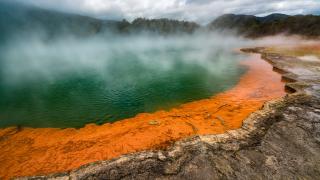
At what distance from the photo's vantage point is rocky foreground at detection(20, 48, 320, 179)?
5986 millimetres

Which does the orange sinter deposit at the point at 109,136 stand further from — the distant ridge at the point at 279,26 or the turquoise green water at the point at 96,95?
the distant ridge at the point at 279,26

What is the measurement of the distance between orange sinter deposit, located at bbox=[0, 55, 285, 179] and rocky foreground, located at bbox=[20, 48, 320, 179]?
102cm

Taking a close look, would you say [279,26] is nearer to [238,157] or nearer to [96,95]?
[96,95]

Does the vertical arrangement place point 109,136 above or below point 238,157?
below

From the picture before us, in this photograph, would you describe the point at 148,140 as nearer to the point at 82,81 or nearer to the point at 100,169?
the point at 100,169

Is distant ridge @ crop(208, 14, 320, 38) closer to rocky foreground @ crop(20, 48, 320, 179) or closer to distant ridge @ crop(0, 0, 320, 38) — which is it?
distant ridge @ crop(0, 0, 320, 38)

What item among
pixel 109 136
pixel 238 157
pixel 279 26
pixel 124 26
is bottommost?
pixel 109 136

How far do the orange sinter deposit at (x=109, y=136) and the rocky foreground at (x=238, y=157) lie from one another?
102cm

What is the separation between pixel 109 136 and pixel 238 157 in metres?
5.48

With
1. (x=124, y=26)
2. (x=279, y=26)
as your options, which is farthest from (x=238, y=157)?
(x=124, y=26)

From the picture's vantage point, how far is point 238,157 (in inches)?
259

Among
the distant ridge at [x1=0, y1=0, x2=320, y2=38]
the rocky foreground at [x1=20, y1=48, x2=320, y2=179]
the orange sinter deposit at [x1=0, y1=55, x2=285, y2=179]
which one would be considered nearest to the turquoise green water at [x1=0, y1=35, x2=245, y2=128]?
the orange sinter deposit at [x1=0, y1=55, x2=285, y2=179]

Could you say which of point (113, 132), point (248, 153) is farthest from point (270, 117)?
point (113, 132)

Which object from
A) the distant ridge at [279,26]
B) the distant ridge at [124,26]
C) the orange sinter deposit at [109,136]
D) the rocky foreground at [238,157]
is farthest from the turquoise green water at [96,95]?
the distant ridge at [124,26]
